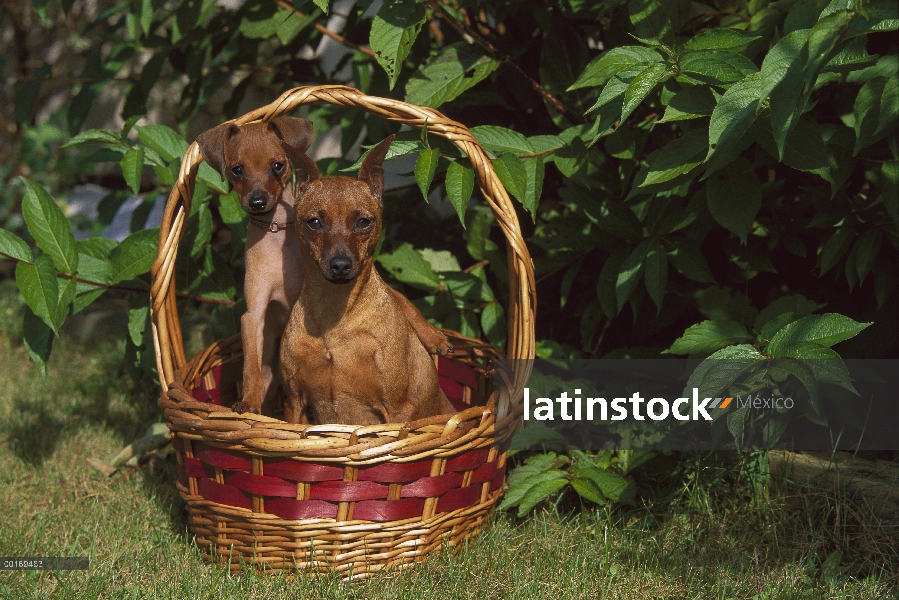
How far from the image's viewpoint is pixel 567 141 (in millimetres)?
2771

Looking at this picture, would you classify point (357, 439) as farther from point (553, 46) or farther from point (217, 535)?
point (553, 46)

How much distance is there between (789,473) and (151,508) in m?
2.19

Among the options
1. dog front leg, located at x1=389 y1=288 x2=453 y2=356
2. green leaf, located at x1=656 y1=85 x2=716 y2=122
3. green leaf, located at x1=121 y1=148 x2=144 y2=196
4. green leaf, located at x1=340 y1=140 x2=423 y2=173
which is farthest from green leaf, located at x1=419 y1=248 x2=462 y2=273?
green leaf, located at x1=656 y1=85 x2=716 y2=122

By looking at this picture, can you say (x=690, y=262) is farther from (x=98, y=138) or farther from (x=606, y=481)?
(x=98, y=138)

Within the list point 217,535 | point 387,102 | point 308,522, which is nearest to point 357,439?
point 308,522

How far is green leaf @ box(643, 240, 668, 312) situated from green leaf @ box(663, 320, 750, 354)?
10.4 inches

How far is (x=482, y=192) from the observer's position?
101 inches

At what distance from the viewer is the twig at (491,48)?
2.94m

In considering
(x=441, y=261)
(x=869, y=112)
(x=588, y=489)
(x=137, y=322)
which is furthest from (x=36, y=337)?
(x=869, y=112)

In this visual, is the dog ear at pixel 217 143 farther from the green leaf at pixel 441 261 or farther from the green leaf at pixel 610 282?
the green leaf at pixel 610 282

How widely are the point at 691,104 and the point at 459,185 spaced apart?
686 millimetres

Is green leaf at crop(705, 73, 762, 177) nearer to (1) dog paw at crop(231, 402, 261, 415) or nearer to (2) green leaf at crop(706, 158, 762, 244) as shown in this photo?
(2) green leaf at crop(706, 158, 762, 244)

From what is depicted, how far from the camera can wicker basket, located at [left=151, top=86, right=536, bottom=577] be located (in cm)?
232

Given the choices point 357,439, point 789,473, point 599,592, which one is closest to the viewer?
point 357,439
